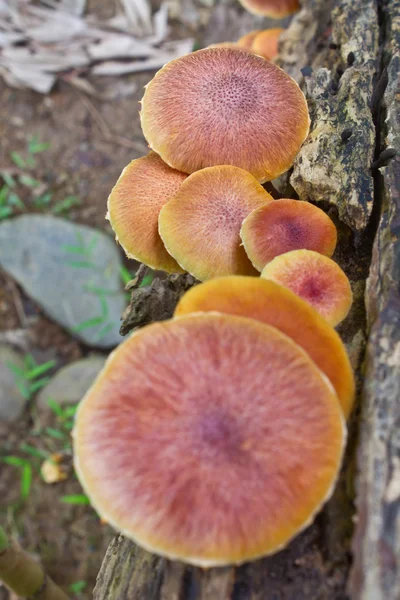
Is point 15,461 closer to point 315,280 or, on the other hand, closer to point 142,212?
point 142,212

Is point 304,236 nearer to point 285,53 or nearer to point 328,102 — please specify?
point 328,102

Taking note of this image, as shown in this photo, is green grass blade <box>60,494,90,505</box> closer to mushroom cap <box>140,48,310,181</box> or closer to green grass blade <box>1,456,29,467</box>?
green grass blade <box>1,456,29,467</box>

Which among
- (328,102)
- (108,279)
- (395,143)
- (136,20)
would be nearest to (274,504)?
(395,143)

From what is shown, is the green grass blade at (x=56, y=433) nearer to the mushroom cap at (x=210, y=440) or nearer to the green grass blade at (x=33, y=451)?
the green grass blade at (x=33, y=451)

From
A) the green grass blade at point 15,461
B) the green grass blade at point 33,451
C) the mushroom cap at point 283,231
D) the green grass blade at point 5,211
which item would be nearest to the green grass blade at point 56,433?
the green grass blade at point 33,451

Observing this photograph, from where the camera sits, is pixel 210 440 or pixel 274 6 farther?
pixel 274 6

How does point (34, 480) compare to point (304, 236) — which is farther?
point (34, 480)

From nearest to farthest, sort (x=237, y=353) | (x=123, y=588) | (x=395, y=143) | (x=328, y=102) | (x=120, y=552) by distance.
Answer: (x=237, y=353), (x=123, y=588), (x=120, y=552), (x=395, y=143), (x=328, y=102)

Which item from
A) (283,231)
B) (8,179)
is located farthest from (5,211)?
(283,231)
